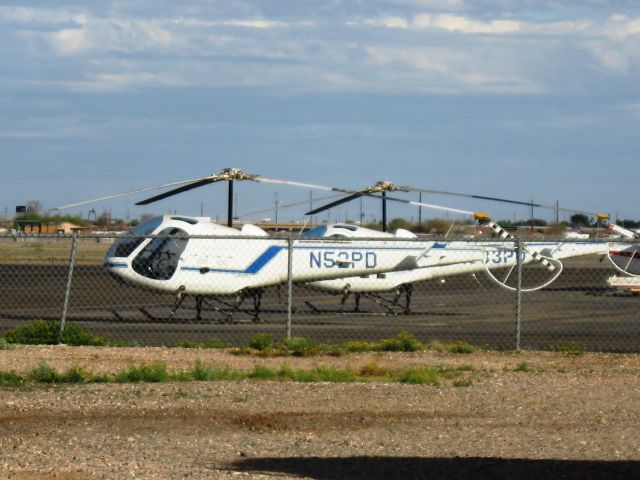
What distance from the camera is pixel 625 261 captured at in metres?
38.2

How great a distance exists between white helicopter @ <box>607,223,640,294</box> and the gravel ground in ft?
57.9

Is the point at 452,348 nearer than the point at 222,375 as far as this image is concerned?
No

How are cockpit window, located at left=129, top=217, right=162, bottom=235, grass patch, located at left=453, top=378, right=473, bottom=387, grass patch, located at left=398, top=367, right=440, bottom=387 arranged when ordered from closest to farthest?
grass patch, located at left=453, top=378, right=473, bottom=387 → grass patch, located at left=398, top=367, right=440, bottom=387 → cockpit window, located at left=129, top=217, right=162, bottom=235

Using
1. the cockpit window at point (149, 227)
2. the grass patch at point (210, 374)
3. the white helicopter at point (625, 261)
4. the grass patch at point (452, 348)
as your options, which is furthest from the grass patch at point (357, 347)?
the white helicopter at point (625, 261)

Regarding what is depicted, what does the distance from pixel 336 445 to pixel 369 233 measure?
17.8m

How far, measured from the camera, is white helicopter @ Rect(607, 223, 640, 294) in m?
32.2

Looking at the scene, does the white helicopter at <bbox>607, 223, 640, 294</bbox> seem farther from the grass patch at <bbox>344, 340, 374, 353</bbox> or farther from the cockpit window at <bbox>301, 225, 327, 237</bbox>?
the grass patch at <bbox>344, 340, 374, 353</bbox>

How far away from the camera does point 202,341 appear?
19.1 meters

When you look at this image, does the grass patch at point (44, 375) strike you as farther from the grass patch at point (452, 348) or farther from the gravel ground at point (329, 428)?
the grass patch at point (452, 348)

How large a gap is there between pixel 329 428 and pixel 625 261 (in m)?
29.6

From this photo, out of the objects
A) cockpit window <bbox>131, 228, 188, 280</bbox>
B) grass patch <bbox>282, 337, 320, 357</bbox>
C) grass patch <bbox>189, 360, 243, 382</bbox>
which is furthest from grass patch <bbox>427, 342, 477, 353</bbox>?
cockpit window <bbox>131, 228, 188, 280</bbox>

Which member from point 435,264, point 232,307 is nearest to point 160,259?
point 232,307

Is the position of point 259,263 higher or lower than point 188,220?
lower

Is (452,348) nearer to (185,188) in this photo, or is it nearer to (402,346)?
(402,346)
